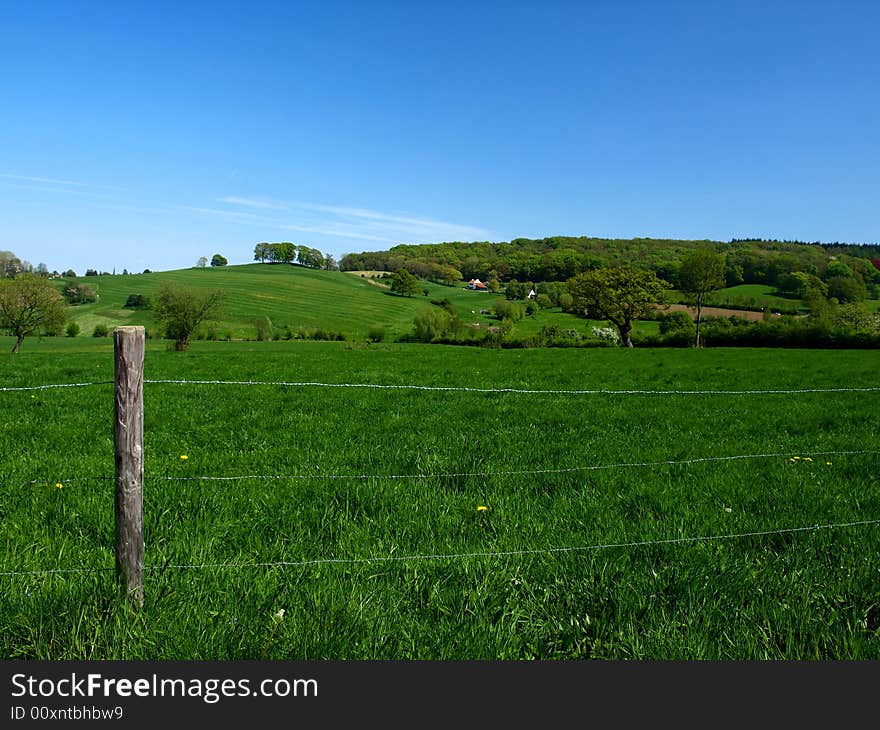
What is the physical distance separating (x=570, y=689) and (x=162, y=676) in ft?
6.73

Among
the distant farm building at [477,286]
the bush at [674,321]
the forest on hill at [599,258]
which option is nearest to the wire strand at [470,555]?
the bush at [674,321]

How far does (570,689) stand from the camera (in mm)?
3033

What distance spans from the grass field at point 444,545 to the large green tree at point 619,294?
6352 centimetres

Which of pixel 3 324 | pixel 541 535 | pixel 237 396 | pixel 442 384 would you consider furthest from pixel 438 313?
pixel 541 535

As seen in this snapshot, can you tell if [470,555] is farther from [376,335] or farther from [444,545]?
[376,335]

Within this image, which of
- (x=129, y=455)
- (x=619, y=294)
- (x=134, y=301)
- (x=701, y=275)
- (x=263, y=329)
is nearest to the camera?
(x=129, y=455)

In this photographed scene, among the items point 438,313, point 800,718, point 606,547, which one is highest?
point 438,313

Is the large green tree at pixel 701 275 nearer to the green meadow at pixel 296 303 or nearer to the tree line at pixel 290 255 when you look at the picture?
the green meadow at pixel 296 303

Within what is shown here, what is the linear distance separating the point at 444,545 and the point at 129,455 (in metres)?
2.35

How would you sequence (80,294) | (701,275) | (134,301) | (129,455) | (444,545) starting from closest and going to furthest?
1. (129,455)
2. (444,545)
3. (701,275)
4. (134,301)
5. (80,294)

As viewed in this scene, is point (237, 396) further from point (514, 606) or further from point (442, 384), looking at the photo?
point (514, 606)

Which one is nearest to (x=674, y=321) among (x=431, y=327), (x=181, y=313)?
(x=431, y=327)

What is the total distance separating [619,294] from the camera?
70938 mm

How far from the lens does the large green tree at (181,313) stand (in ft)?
159
